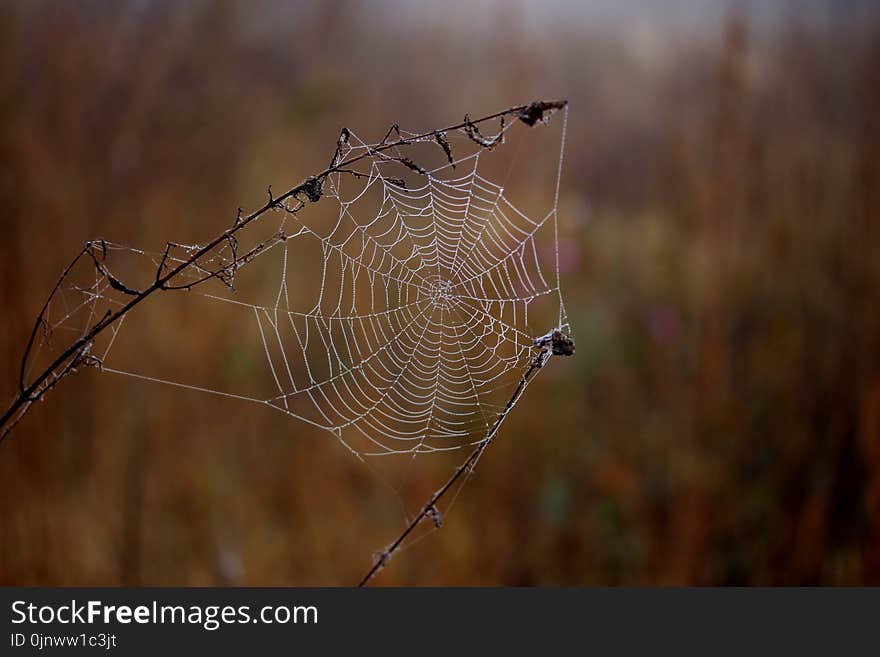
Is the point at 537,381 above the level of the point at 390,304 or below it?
below

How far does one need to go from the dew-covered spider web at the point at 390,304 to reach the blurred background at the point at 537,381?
0.60ft

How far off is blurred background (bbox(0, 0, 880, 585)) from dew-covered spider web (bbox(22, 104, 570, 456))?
184 millimetres

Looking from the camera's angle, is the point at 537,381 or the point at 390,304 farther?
the point at 537,381

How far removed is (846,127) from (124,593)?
4647 mm

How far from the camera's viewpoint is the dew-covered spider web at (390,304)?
318 centimetres

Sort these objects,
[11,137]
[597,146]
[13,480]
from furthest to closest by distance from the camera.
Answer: [597,146], [11,137], [13,480]

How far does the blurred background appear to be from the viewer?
3266 mm

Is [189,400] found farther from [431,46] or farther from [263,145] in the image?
[431,46]

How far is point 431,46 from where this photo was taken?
6793mm

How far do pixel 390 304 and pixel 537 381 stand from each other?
41.4 inches

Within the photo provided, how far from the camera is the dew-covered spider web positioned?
3.18m

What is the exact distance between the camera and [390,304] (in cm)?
395

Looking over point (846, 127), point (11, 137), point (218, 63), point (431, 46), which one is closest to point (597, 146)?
point (431, 46)

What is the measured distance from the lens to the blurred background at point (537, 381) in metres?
3.27
